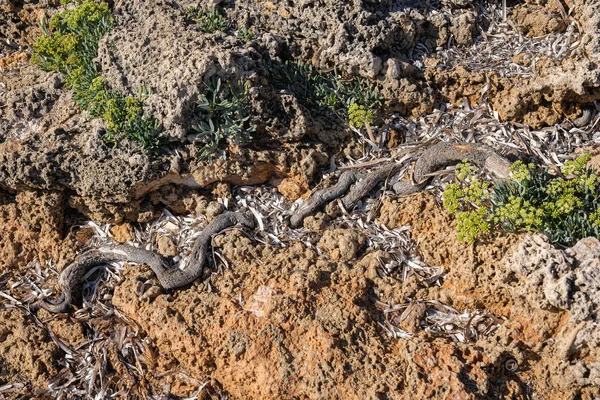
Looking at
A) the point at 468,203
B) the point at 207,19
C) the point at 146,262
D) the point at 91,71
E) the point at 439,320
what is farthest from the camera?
the point at 207,19

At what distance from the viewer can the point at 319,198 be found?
440cm

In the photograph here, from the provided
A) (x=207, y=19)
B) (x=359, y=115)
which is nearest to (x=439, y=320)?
(x=359, y=115)

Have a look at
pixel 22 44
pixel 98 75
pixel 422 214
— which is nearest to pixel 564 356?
pixel 422 214

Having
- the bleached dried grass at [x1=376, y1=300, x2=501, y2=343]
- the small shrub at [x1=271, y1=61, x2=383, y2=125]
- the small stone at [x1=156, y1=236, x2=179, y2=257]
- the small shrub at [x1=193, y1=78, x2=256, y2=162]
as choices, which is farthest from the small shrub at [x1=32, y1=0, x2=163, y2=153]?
the bleached dried grass at [x1=376, y1=300, x2=501, y2=343]

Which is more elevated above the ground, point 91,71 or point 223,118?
point 91,71

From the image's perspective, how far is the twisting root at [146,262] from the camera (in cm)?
410

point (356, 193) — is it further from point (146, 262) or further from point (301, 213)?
point (146, 262)

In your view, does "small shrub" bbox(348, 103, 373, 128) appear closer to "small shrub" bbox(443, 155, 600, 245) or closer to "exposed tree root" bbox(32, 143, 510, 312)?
"exposed tree root" bbox(32, 143, 510, 312)

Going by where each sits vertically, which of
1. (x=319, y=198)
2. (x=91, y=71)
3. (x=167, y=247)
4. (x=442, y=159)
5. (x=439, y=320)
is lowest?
(x=439, y=320)

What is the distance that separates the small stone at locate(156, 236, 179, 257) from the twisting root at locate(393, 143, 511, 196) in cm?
196

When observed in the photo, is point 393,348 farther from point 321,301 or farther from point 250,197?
point 250,197

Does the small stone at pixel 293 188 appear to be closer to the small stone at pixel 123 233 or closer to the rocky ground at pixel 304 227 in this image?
the rocky ground at pixel 304 227

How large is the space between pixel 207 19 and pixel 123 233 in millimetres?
2121

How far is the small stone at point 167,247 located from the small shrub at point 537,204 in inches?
88.4
